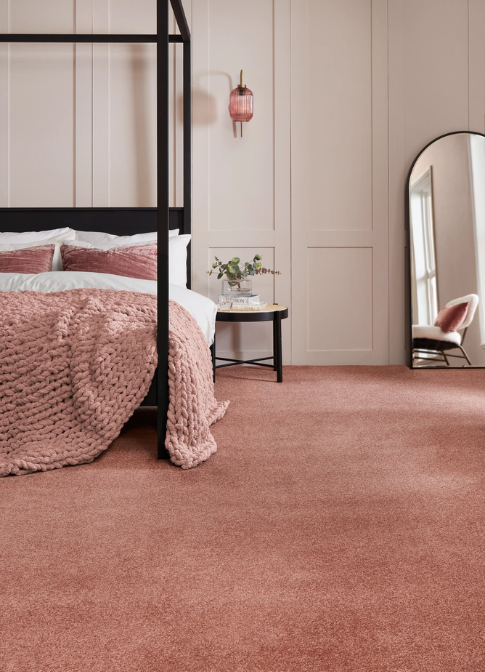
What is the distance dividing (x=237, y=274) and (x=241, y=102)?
46.5 inches

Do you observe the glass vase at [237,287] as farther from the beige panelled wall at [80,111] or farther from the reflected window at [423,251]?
the reflected window at [423,251]

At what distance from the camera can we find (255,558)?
49.3 inches

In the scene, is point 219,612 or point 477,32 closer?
point 219,612

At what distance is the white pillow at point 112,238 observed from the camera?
3.52m

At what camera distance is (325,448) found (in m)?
2.09

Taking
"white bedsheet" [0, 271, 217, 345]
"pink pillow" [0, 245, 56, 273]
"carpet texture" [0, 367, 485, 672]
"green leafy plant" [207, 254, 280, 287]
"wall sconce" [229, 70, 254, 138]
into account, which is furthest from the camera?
"wall sconce" [229, 70, 254, 138]

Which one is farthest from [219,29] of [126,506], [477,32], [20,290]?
[126,506]

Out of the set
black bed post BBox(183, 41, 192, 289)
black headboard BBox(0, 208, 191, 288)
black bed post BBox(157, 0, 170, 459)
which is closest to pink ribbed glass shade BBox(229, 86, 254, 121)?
black bed post BBox(183, 41, 192, 289)

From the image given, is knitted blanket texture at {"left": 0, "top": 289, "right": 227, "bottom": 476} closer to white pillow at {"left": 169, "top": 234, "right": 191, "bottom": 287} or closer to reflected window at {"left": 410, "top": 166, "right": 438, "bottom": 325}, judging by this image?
white pillow at {"left": 169, "top": 234, "right": 191, "bottom": 287}

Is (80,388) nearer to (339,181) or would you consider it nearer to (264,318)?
(264,318)

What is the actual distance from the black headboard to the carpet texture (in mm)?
1946

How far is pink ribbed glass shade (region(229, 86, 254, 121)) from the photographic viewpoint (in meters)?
3.73

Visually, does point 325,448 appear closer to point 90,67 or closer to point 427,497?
point 427,497

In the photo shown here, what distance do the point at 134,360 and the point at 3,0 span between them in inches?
128
